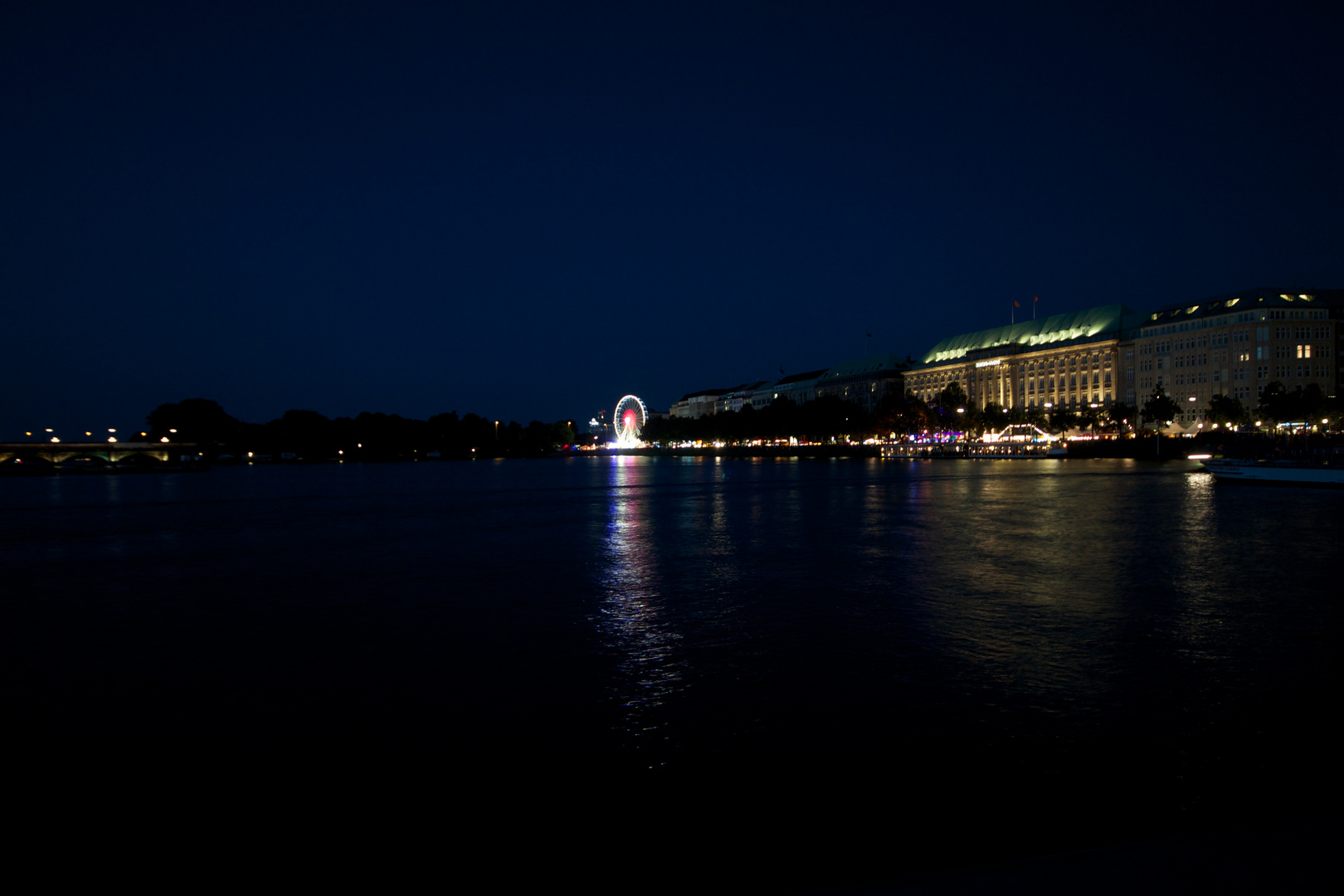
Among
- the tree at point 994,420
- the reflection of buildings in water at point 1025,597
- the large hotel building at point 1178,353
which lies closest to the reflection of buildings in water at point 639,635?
the reflection of buildings in water at point 1025,597

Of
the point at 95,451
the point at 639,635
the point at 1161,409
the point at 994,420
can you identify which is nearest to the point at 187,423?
the point at 95,451

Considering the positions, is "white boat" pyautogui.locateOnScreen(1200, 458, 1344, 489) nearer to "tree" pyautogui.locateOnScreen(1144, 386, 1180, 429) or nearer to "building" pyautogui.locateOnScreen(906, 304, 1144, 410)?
Result: "tree" pyautogui.locateOnScreen(1144, 386, 1180, 429)

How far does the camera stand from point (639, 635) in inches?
486

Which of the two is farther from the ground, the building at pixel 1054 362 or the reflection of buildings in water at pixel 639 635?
the building at pixel 1054 362

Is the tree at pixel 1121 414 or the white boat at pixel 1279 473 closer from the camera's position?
the white boat at pixel 1279 473

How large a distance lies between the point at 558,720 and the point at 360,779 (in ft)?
6.81

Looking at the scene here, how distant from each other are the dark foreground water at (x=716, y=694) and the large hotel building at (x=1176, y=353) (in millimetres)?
134533

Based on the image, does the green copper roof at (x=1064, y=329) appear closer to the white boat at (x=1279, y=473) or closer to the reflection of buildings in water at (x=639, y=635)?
the white boat at (x=1279, y=473)

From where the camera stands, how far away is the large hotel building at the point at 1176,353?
422 feet

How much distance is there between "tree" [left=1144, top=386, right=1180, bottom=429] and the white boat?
79.3 meters

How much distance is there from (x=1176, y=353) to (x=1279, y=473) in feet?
337

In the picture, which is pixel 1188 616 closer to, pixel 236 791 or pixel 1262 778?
pixel 1262 778

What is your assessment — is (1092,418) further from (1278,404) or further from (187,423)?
(187,423)

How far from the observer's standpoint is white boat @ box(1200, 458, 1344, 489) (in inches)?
2017
